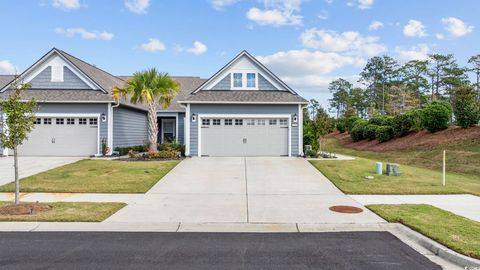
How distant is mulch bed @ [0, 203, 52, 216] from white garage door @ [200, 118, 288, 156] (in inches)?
488

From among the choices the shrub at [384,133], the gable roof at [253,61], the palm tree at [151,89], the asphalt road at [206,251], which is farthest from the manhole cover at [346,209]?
the shrub at [384,133]

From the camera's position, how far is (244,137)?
2112cm

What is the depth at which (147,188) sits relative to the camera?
38.7ft

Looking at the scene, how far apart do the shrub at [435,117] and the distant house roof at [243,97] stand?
45.5ft

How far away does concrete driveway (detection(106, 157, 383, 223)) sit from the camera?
8.26 m

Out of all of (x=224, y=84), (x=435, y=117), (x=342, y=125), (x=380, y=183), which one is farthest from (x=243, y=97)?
(x=342, y=125)

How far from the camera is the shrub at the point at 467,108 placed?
25913 mm

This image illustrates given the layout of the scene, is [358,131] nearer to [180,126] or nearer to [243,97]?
[180,126]

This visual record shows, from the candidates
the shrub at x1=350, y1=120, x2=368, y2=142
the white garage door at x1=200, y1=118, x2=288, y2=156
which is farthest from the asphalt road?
the shrub at x1=350, y1=120, x2=368, y2=142

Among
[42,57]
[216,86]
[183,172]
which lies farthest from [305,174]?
[42,57]

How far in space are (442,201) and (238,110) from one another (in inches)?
499

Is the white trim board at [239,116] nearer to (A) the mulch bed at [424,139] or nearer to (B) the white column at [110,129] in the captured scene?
(B) the white column at [110,129]

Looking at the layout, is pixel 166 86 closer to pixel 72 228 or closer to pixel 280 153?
pixel 280 153

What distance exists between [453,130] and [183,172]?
22.4 m
